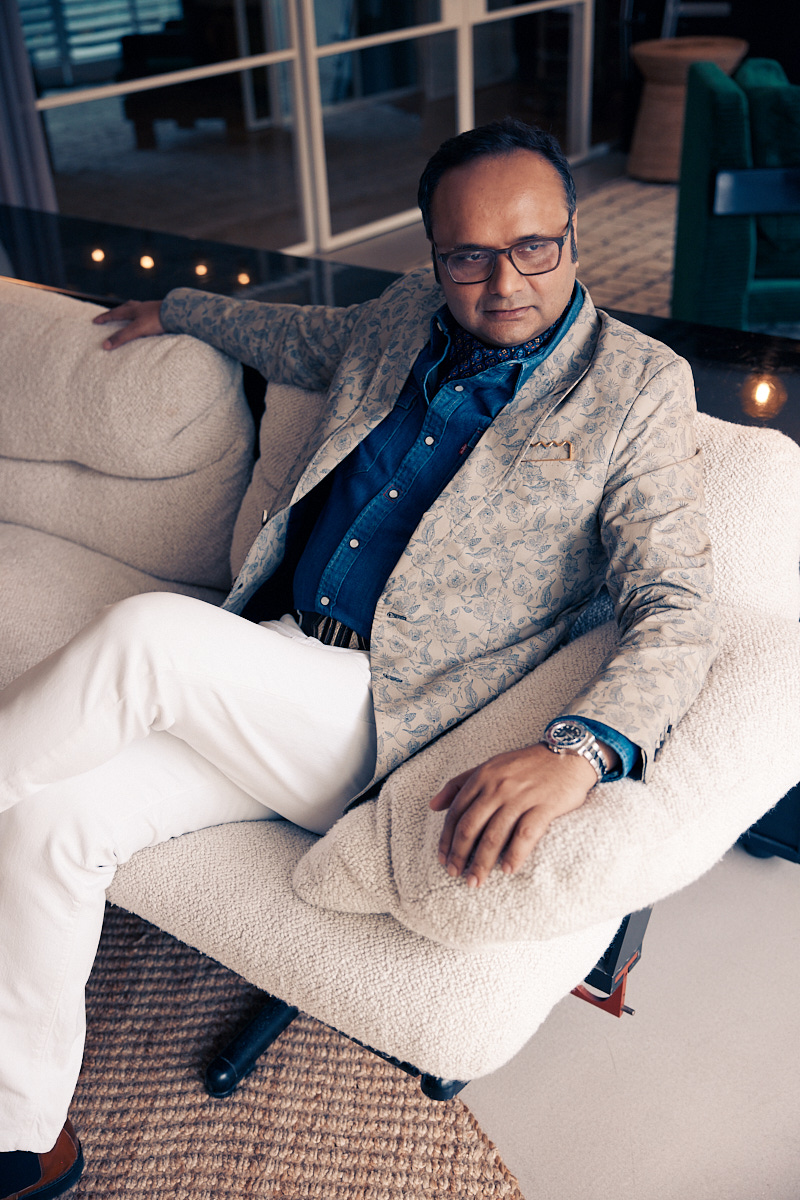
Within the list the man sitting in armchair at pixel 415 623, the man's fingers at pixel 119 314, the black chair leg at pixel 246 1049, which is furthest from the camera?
the man's fingers at pixel 119 314

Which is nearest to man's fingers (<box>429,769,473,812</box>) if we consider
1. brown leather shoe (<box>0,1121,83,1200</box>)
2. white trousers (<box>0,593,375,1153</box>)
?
white trousers (<box>0,593,375,1153</box>)

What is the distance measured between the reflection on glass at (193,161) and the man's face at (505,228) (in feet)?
11.6

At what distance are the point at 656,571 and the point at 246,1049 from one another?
86 centimetres

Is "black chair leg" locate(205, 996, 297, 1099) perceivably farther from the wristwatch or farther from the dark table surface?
the dark table surface

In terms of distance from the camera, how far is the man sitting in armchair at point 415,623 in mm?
1088

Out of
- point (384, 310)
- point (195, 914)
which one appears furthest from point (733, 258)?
point (195, 914)

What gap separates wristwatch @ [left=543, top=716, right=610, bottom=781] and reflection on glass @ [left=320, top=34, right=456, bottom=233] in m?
4.70

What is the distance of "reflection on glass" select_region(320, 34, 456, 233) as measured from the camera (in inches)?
198

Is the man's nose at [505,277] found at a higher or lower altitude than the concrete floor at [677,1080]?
higher

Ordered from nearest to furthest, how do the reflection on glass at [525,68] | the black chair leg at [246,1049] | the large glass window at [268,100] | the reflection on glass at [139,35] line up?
the black chair leg at [246,1049]
the reflection on glass at [139,35]
the large glass window at [268,100]
the reflection on glass at [525,68]

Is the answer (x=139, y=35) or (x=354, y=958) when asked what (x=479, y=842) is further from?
(x=139, y=35)

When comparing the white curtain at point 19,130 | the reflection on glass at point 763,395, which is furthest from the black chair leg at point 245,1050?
→ the white curtain at point 19,130

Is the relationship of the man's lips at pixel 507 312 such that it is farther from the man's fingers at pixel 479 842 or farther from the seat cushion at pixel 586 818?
the man's fingers at pixel 479 842

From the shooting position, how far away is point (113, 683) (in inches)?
43.0
